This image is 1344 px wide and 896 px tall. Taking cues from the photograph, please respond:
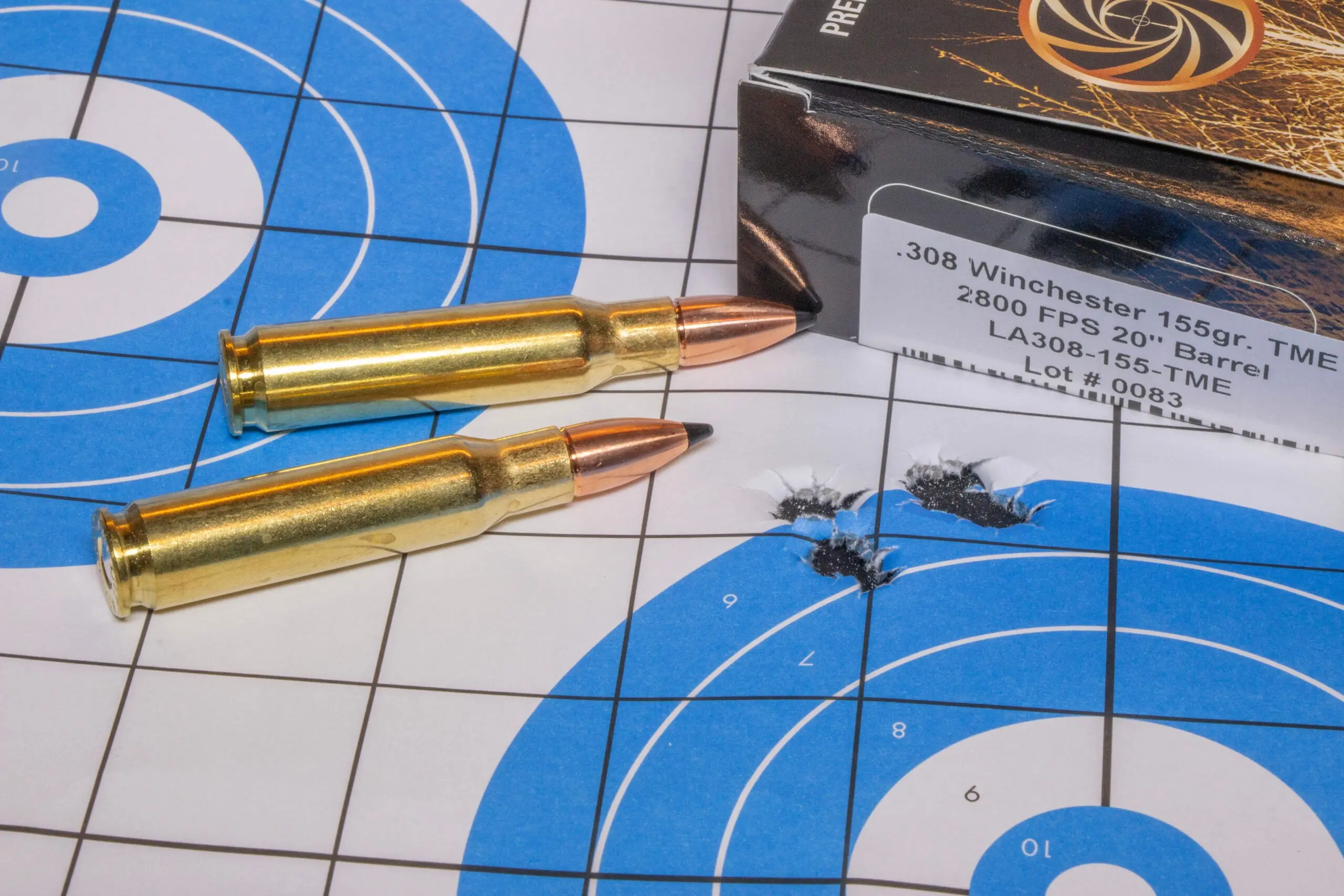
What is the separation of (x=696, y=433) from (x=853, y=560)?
0.59ft

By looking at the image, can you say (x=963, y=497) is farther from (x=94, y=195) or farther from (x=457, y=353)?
(x=94, y=195)

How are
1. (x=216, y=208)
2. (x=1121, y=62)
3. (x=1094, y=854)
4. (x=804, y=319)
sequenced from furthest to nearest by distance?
1. (x=216, y=208)
2. (x=804, y=319)
3. (x=1121, y=62)
4. (x=1094, y=854)

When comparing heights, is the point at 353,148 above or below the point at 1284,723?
above

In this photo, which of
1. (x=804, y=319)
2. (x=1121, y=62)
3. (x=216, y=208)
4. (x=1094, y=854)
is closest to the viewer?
(x=1094, y=854)

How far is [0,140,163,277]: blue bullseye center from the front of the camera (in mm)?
1481

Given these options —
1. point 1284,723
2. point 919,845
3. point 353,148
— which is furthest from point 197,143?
point 1284,723

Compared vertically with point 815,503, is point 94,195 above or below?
above

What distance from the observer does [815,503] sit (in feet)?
4.30

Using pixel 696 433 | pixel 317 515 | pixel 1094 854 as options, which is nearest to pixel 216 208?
pixel 317 515

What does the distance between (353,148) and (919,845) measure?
3.09ft

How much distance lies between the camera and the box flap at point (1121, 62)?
1.18 meters

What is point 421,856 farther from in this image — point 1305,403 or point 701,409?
point 1305,403

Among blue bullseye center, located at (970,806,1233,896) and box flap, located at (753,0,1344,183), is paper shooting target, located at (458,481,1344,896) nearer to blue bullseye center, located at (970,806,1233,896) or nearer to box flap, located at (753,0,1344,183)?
blue bullseye center, located at (970,806,1233,896)

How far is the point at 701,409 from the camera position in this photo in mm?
1372
